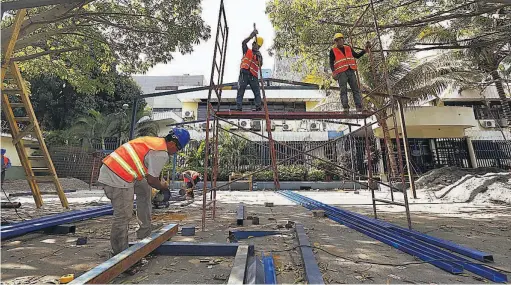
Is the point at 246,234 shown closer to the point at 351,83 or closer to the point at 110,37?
the point at 351,83

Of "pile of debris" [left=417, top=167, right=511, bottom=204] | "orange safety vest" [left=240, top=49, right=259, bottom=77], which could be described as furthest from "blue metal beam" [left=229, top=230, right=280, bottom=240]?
"pile of debris" [left=417, top=167, right=511, bottom=204]

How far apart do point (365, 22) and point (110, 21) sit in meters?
7.04

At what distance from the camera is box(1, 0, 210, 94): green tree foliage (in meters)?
6.82

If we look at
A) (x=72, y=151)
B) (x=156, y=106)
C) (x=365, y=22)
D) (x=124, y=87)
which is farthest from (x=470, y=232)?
(x=156, y=106)

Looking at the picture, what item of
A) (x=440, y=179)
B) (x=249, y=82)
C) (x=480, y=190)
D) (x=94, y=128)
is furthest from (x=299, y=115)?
(x=94, y=128)

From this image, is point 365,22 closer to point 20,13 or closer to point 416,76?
point 416,76

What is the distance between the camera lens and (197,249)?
9.89 ft

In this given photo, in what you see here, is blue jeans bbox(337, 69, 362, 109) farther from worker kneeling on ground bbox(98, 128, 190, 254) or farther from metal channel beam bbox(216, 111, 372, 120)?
worker kneeling on ground bbox(98, 128, 190, 254)

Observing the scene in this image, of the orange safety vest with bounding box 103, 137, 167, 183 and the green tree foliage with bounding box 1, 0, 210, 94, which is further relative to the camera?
the green tree foliage with bounding box 1, 0, 210, 94

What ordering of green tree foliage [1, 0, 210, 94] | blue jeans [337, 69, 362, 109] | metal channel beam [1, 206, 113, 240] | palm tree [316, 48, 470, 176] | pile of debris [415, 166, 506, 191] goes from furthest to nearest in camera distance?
1. palm tree [316, 48, 470, 176]
2. pile of debris [415, 166, 506, 191]
3. green tree foliage [1, 0, 210, 94]
4. blue jeans [337, 69, 362, 109]
5. metal channel beam [1, 206, 113, 240]

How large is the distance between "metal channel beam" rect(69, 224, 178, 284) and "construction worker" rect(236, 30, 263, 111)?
9.95ft

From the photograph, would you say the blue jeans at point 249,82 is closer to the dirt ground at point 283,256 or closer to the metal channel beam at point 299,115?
the metal channel beam at point 299,115

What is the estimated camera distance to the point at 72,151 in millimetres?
Answer: 16531

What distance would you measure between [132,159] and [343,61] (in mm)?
4269
